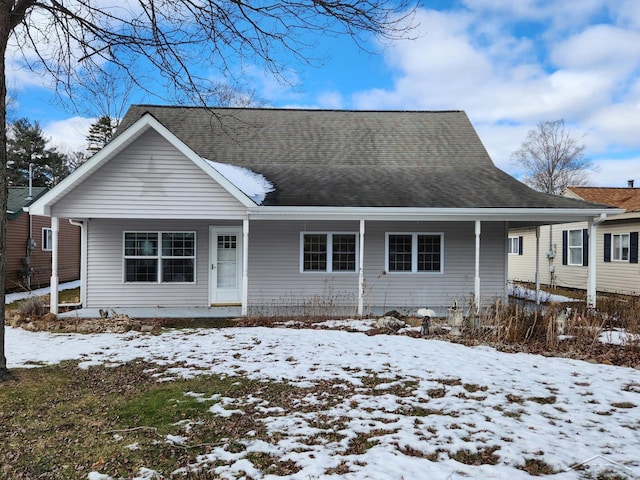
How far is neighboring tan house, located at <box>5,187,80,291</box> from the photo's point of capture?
17.1 m

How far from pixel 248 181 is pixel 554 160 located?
129 ft

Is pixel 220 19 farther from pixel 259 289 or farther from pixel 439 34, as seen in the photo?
pixel 259 289

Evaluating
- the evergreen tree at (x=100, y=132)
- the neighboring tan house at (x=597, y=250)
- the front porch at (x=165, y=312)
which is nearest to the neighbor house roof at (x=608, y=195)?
the neighboring tan house at (x=597, y=250)

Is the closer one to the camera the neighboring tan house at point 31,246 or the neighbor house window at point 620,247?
the neighbor house window at point 620,247

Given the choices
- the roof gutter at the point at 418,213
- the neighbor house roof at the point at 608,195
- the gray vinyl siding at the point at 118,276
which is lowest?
the gray vinyl siding at the point at 118,276

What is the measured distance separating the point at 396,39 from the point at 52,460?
19.4 feet

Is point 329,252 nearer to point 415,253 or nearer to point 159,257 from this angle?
point 415,253

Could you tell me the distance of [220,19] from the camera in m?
6.17

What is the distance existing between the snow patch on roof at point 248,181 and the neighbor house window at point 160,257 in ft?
6.91

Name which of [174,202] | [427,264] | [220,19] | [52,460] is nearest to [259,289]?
[174,202]

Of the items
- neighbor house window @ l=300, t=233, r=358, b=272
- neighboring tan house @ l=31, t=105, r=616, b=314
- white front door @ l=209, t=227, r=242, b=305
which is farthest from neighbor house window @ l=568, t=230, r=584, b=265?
white front door @ l=209, t=227, r=242, b=305

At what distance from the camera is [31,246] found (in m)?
17.8

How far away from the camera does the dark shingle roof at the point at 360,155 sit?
36.8 feet

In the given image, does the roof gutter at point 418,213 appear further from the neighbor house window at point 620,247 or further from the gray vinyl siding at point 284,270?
the neighbor house window at point 620,247
